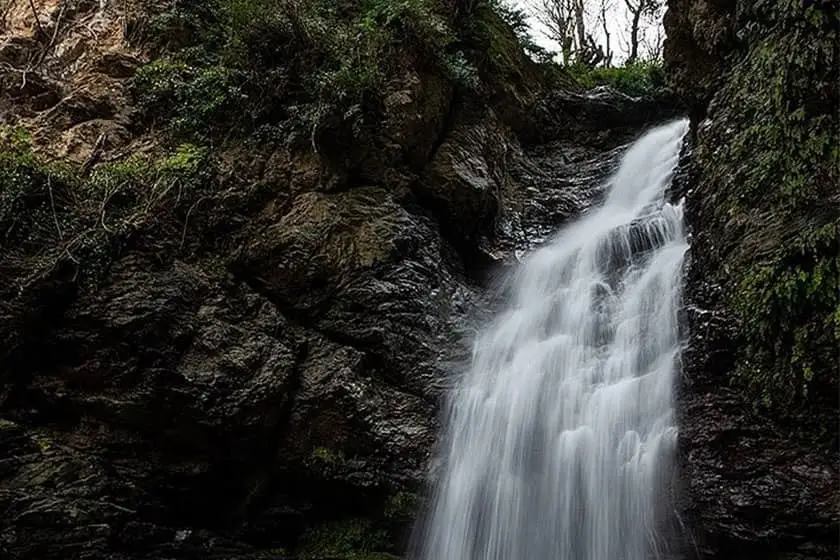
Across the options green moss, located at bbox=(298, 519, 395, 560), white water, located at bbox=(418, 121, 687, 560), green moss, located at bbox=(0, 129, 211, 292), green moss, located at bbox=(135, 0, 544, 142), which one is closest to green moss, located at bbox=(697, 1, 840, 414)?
white water, located at bbox=(418, 121, 687, 560)

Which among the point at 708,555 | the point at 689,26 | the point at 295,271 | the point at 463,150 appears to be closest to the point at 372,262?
the point at 295,271

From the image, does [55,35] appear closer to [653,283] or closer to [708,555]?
[653,283]

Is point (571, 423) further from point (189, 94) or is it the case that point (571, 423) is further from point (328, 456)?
point (189, 94)

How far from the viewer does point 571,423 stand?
243 inches

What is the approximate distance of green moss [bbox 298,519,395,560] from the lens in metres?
6.45

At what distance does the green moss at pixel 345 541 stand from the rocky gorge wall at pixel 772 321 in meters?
3.10

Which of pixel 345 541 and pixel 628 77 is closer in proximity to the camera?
pixel 345 541

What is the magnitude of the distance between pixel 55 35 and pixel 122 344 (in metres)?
5.63

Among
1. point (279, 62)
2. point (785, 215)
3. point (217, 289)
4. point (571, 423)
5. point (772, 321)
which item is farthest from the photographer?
point (279, 62)

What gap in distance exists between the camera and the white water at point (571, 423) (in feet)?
18.1

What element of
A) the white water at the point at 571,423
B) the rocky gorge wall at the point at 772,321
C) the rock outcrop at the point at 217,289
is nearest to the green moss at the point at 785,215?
the rocky gorge wall at the point at 772,321

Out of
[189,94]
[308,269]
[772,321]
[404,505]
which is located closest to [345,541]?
[404,505]

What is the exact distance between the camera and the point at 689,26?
8242mm

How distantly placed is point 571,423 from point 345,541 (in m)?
2.70
